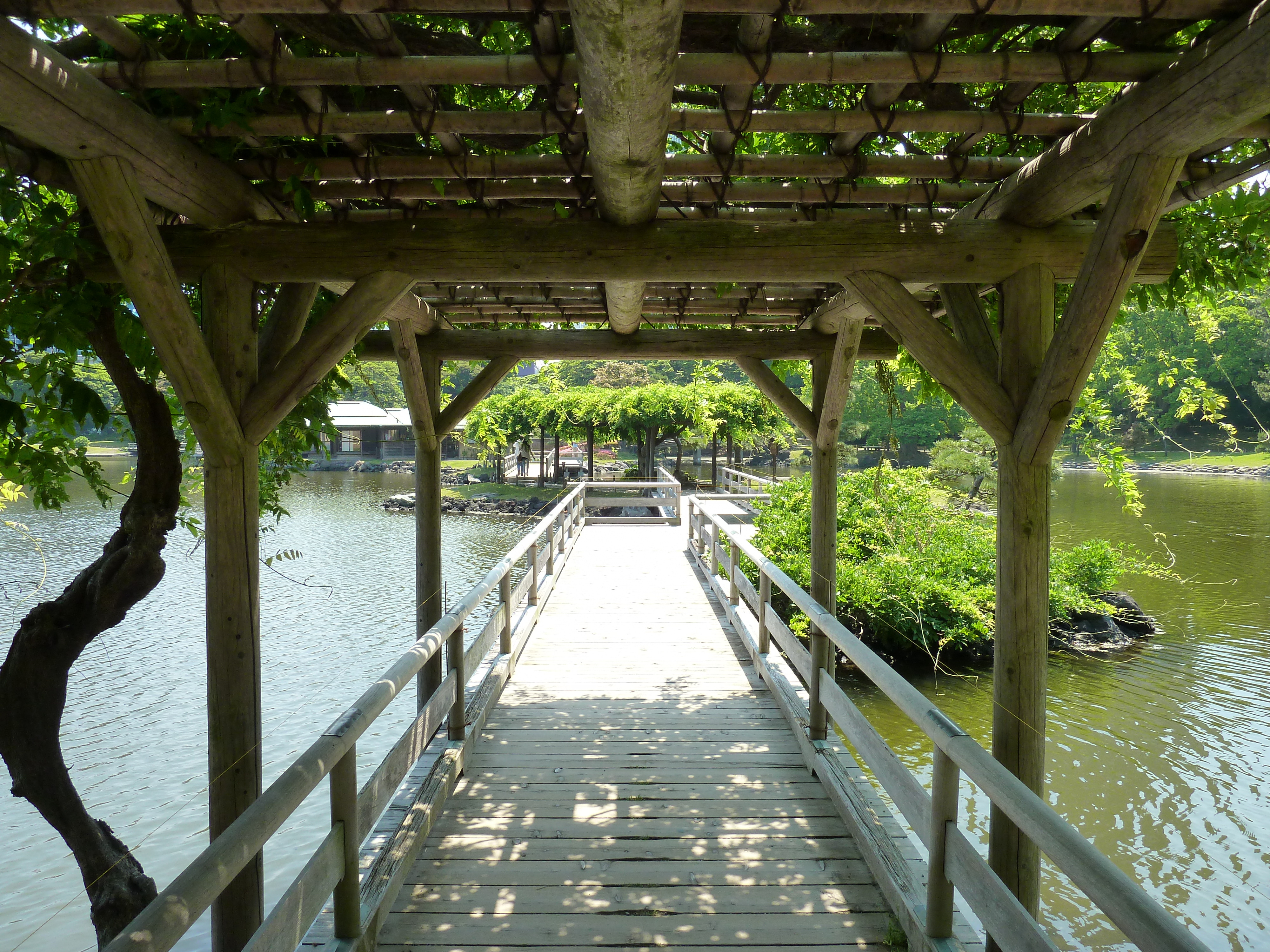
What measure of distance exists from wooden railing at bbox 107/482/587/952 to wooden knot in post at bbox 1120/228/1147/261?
2570 millimetres

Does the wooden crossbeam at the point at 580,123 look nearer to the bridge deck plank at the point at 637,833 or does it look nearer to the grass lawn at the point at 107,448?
the bridge deck plank at the point at 637,833

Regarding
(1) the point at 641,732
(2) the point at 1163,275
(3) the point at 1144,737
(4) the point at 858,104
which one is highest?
(4) the point at 858,104

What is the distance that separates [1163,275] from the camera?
3.16 metres

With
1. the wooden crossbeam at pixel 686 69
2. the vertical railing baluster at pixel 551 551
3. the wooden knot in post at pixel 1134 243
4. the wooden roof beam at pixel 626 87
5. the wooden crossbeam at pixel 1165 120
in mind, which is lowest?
the vertical railing baluster at pixel 551 551

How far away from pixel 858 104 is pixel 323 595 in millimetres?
11545

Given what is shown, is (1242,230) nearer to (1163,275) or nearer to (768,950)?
(1163,275)

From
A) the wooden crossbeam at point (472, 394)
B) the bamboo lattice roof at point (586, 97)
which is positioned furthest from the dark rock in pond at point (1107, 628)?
the bamboo lattice roof at point (586, 97)

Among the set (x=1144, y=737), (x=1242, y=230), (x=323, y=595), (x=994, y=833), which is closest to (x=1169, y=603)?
(x=1144, y=737)

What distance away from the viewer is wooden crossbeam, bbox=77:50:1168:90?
7.12 feet

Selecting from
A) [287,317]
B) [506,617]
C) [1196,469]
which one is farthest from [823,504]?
[1196,469]

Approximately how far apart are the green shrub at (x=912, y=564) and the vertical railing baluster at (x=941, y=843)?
4.70 metres

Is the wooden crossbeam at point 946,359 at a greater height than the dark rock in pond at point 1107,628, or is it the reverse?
the wooden crossbeam at point 946,359

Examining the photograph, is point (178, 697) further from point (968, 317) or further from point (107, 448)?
point (107, 448)

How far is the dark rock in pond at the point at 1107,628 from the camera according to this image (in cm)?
934
